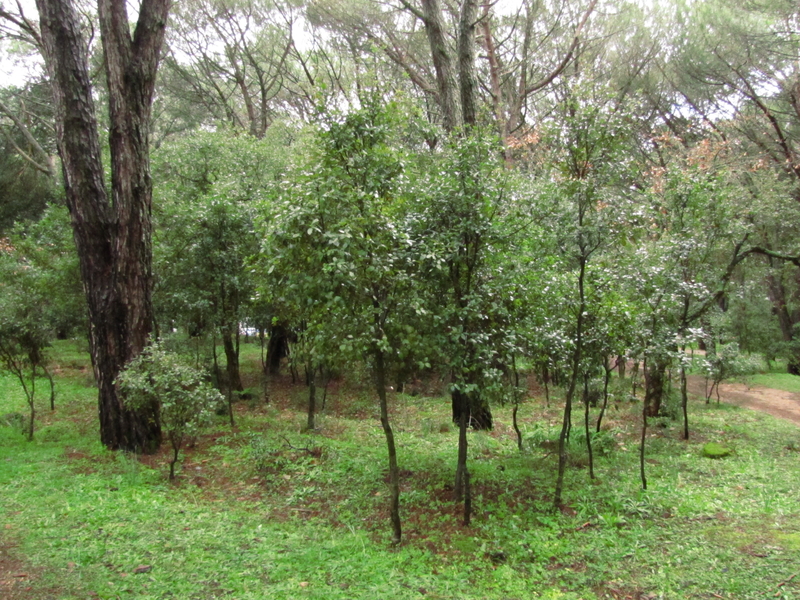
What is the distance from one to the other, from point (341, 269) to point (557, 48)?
1617cm

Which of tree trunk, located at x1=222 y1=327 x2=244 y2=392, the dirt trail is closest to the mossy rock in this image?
the dirt trail

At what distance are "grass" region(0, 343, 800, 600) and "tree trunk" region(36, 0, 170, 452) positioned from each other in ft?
3.74

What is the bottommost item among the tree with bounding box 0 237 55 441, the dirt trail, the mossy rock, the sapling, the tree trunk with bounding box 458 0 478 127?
the dirt trail

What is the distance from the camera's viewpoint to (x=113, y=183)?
308 inches

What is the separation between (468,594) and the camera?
4.25m

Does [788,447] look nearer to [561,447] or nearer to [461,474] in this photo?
[561,447]

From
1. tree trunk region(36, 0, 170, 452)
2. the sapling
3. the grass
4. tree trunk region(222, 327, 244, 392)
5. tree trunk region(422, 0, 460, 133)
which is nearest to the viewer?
the grass

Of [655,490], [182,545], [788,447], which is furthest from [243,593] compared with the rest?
[788,447]

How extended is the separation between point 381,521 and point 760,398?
1467 cm

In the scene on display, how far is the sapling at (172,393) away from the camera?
6410mm

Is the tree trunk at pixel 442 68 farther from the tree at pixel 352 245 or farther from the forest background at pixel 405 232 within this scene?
the tree at pixel 352 245

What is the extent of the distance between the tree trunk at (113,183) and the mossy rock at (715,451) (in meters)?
9.11

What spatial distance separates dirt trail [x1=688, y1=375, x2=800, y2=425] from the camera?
13.6 metres

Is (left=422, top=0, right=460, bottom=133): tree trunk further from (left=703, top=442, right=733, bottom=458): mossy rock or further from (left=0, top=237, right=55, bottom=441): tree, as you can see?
(left=0, top=237, right=55, bottom=441): tree
